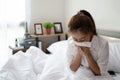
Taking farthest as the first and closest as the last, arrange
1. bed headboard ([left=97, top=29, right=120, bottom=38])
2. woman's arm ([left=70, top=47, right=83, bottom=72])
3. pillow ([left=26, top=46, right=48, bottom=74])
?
1. bed headboard ([left=97, top=29, right=120, bottom=38])
2. pillow ([left=26, top=46, right=48, bottom=74])
3. woman's arm ([left=70, top=47, right=83, bottom=72])

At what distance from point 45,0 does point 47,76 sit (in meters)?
2.04

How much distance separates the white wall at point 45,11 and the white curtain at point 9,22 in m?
0.16

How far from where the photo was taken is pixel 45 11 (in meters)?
3.41

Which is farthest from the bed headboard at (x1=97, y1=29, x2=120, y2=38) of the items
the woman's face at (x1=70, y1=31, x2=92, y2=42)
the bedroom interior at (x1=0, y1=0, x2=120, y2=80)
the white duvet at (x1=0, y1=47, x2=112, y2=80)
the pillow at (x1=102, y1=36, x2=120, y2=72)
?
the woman's face at (x1=70, y1=31, x2=92, y2=42)

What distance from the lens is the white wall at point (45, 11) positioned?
3.32m

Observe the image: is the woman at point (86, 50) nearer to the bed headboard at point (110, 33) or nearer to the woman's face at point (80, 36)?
the woman's face at point (80, 36)

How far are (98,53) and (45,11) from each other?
2117 millimetres

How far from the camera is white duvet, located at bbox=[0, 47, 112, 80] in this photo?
154cm

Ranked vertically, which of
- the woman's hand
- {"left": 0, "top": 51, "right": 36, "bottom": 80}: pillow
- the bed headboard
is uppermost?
the bed headboard

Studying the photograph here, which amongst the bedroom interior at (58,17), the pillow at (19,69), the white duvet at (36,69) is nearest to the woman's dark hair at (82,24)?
the white duvet at (36,69)

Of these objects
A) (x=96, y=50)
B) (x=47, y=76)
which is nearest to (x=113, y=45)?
(x=96, y=50)

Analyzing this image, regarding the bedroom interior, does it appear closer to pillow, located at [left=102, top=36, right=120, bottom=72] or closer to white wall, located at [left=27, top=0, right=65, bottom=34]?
white wall, located at [left=27, top=0, right=65, bottom=34]

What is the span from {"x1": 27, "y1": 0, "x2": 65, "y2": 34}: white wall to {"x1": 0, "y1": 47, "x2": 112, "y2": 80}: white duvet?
4.60ft

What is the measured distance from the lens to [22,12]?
3.24m
